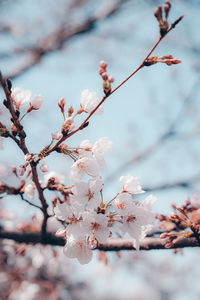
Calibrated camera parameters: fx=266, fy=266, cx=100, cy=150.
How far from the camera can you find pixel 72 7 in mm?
5781

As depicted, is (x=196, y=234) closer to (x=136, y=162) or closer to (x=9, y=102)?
(x=9, y=102)

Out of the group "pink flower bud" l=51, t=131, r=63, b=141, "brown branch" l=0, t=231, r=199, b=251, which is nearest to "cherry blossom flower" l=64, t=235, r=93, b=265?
"brown branch" l=0, t=231, r=199, b=251

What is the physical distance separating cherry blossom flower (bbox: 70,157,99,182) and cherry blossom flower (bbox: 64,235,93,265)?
1.10 ft

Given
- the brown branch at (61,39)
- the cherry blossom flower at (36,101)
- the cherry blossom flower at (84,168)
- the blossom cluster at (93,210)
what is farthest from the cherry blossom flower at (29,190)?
the brown branch at (61,39)

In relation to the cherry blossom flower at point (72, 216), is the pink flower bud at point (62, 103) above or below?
above

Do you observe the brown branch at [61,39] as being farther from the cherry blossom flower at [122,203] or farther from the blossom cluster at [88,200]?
the cherry blossom flower at [122,203]

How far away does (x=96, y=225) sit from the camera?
1.26 m

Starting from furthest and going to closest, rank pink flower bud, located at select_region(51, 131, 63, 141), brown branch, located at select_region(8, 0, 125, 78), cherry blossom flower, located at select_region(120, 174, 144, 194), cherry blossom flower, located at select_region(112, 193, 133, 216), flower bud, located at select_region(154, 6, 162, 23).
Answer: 1. brown branch, located at select_region(8, 0, 125, 78)
2. cherry blossom flower, located at select_region(120, 174, 144, 194)
3. cherry blossom flower, located at select_region(112, 193, 133, 216)
4. pink flower bud, located at select_region(51, 131, 63, 141)
5. flower bud, located at select_region(154, 6, 162, 23)

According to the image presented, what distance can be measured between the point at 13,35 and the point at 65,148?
441cm

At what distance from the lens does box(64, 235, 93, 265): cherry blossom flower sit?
4.40ft

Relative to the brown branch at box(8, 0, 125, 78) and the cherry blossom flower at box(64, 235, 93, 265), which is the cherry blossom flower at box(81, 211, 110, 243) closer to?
the cherry blossom flower at box(64, 235, 93, 265)

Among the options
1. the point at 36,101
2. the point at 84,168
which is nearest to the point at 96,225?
the point at 84,168

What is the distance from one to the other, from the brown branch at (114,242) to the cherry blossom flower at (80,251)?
201mm

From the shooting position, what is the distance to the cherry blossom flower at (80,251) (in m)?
1.34
